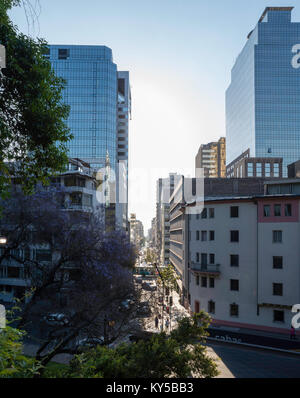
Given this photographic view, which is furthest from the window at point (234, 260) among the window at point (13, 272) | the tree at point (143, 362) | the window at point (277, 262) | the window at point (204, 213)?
the window at point (13, 272)

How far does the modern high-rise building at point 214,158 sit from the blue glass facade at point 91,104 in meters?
110

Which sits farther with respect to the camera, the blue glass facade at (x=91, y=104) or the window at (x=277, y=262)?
the blue glass facade at (x=91, y=104)

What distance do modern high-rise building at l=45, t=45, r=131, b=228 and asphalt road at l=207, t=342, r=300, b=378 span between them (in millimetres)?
54992

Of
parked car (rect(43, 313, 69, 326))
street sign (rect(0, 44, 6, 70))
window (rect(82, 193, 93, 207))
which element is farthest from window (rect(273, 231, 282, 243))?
street sign (rect(0, 44, 6, 70))

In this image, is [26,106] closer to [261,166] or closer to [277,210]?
[277,210]

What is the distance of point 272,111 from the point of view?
117 meters

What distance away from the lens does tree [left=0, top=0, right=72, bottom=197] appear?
7156 millimetres

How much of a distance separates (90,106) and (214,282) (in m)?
70.0

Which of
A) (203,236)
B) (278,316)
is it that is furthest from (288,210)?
(278,316)

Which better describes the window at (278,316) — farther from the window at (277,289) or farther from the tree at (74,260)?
the tree at (74,260)

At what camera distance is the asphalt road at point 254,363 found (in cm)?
2192
